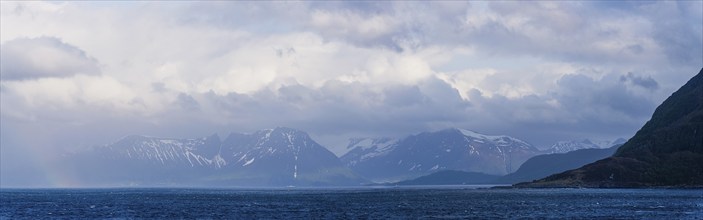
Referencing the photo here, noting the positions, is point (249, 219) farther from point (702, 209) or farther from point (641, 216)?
point (702, 209)


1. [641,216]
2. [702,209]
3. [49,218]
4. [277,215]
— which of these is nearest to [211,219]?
[277,215]

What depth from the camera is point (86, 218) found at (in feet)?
593

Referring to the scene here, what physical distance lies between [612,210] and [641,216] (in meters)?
25.5

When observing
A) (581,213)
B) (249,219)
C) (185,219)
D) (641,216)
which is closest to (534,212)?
(581,213)

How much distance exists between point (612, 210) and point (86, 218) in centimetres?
11648

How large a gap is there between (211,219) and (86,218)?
2783cm

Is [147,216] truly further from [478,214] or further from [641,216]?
[641,216]

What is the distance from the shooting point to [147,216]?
620ft

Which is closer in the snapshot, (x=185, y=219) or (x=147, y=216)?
(x=185, y=219)

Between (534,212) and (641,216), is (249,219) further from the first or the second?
(641,216)

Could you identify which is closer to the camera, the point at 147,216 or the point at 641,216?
the point at 641,216

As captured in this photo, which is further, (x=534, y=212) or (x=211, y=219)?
(x=534, y=212)

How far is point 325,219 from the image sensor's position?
171 metres

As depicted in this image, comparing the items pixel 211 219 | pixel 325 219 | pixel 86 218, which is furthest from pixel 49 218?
pixel 325 219
